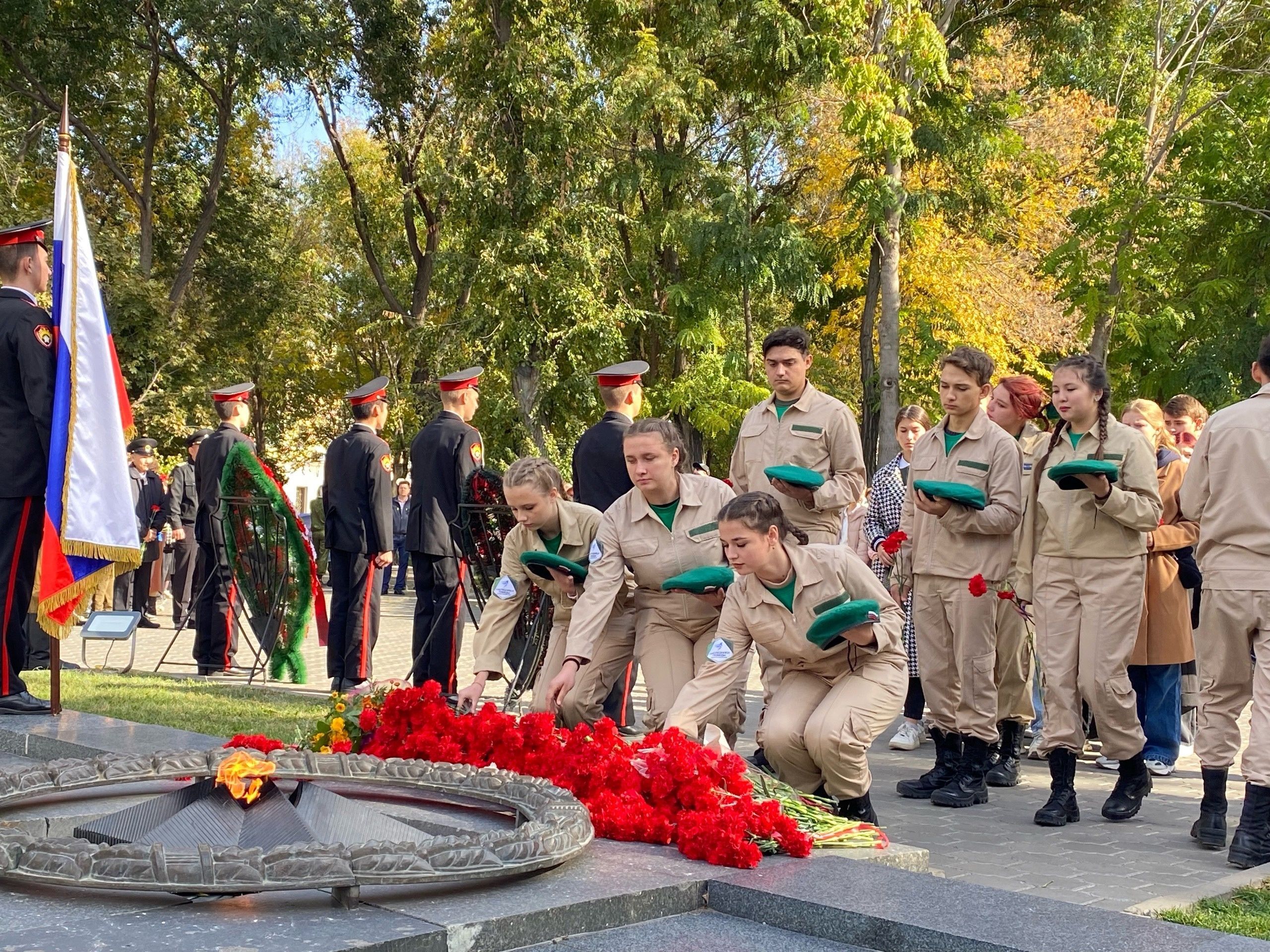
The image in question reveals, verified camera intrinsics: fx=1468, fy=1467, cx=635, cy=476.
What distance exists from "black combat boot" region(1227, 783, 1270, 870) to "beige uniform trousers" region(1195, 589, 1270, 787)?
139 mm

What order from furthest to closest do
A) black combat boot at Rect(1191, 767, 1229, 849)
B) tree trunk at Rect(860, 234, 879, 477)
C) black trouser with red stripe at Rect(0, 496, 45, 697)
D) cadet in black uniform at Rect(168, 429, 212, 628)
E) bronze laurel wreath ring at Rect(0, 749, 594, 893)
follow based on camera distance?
1. tree trunk at Rect(860, 234, 879, 477)
2. cadet in black uniform at Rect(168, 429, 212, 628)
3. black trouser with red stripe at Rect(0, 496, 45, 697)
4. black combat boot at Rect(1191, 767, 1229, 849)
5. bronze laurel wreath ring at Rect(0, 749, 594, 893)

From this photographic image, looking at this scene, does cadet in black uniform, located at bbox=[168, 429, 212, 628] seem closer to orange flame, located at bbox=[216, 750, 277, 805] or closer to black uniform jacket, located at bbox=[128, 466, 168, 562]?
black uniform jacket, located at bbox=[128, 466, 168, 562]

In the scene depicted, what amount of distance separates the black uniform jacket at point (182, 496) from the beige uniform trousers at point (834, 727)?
39.3 feet

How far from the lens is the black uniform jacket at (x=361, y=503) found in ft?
34.3

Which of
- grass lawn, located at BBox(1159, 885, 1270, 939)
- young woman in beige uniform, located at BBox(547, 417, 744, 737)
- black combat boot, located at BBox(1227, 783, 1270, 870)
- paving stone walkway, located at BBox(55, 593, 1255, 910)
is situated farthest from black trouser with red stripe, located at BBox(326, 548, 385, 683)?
grass lawn, located at BBox(1159, 885, 1270, 939)

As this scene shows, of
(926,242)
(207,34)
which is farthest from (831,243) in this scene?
(207,34)

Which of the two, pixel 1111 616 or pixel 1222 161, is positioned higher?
pixel 1222 161

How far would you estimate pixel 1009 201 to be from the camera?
27.0 m

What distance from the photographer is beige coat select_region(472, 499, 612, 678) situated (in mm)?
6566

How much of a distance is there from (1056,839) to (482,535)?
4.06 m

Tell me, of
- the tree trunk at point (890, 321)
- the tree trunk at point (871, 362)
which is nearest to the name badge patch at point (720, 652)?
the tree trunk at point (890, 321)

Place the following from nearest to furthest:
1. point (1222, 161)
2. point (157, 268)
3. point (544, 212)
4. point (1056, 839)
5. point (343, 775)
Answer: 1. point (343, 775)
2. point (1056, 839)
3. point (1222, 161)
4. point (544, 212)
5. point (157, 268)

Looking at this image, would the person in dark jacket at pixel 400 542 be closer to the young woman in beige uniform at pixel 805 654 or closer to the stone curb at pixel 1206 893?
the young woman in beige uniform at pixel 805 654

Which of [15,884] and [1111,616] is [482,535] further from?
[15,884]
